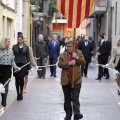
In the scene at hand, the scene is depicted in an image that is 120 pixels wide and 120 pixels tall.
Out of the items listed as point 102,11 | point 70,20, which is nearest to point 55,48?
point 70,20

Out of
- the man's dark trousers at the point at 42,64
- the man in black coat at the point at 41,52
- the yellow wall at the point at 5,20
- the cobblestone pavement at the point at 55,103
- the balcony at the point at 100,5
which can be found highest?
the balcony at the point at 100,5

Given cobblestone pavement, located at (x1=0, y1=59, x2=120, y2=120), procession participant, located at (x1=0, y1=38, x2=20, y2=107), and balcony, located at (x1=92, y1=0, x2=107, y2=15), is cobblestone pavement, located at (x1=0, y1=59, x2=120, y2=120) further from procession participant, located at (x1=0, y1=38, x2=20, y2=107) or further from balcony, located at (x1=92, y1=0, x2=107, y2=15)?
balcony, located at (x1=92, y1=0, x2=107, y2=15)

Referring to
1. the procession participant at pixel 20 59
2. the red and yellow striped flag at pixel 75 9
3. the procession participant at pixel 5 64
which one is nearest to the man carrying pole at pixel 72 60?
the red and yellow striped flag at pixel 75 9

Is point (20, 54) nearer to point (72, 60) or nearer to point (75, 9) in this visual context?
point (75, 9)

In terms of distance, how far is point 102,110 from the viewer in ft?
39.9

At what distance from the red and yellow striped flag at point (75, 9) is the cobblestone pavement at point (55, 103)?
87.8 inches

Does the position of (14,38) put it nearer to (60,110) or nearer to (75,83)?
(60,110)

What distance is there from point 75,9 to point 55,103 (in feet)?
11.8

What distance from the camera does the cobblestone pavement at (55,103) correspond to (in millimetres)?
11438

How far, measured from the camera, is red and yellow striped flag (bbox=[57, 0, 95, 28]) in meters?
10.6

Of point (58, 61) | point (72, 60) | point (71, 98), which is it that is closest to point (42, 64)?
point (58, 61)

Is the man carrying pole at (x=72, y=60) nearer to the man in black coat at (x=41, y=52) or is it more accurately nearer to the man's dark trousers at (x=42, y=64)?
the man in black coat at (x=41, y=52)

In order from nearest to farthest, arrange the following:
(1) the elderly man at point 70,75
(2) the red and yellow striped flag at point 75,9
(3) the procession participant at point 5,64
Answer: (1) the elderly man at point 70,75 < (2) the red and yellow striped flag at point 75,9 < (3) the procession participant at point 5,64

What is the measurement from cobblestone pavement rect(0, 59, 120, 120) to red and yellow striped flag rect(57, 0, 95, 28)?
87.8 inches
